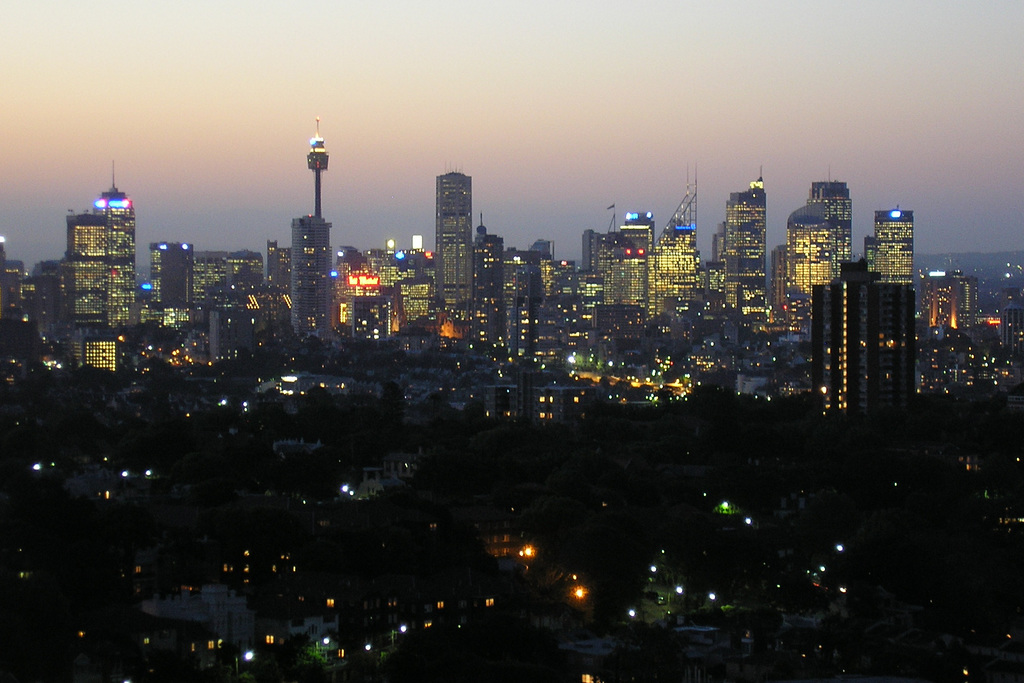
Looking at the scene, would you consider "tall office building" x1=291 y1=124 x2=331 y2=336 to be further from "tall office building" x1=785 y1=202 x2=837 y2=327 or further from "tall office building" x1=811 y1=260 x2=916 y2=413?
"tall office building" x1=811 y1=260 x2=916 y2=413

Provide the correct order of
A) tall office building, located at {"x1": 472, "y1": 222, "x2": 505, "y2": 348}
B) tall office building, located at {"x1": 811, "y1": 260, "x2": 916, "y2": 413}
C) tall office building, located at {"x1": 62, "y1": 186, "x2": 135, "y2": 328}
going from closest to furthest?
tall office building, located at {"x1": 811, "y1": 260, "x2": 916, "y2": 413} → tall office building, located at {"x1": 472, "y1": 222, "x2": 505, "y2": 348} → tall office building, located at {"x1": 62, "y1": 186, "x2": 135, "y2": 328}

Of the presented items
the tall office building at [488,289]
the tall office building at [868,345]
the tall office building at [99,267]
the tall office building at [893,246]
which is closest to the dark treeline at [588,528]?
the tall office building at [868,345]

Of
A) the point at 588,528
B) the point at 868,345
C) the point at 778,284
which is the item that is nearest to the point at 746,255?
Answer: the point at 778,284

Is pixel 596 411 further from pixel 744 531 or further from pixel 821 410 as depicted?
pixel 744 531

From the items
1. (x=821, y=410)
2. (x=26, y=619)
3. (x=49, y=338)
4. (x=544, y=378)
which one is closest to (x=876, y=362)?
(x=821, y=410)

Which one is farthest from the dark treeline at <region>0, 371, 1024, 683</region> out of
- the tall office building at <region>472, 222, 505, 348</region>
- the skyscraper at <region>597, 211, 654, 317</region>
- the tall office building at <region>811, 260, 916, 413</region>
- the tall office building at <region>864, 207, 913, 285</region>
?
the skyscraper at <region>597, 211, 654, 317</region>

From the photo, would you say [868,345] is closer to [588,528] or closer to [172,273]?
[588,528]

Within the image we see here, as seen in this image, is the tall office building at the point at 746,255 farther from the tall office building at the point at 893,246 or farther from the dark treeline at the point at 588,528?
the dark treeline at the point at 588,528
